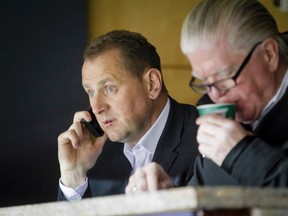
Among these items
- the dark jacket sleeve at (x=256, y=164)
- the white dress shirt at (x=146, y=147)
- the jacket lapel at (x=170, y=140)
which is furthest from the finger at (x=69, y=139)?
the dark jacket sleeve at (x=256, y=164)

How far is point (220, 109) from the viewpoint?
1.41 metres

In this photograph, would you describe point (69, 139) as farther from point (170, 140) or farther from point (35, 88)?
point (170, 140)

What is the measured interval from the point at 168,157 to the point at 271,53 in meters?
0.50

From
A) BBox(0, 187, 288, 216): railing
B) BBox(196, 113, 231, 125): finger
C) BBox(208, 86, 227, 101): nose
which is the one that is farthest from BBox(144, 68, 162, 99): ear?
BBox(0, 187, 288, 216): railing

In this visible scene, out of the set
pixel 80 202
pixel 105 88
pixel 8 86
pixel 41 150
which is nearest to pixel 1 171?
pixel 41 150

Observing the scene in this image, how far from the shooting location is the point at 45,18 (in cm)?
210

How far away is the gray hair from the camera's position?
4.94ft

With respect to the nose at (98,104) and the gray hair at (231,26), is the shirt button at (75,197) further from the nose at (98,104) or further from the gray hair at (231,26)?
the gray hair at (231,26)

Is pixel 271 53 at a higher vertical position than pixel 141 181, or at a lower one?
higher

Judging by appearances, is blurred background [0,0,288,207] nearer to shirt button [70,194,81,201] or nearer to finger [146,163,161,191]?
shirt button [70,194,81,201]

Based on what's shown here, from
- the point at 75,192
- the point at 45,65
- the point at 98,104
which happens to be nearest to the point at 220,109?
the point at 98,104

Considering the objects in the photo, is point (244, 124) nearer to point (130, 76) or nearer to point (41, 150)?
point (130, 76)

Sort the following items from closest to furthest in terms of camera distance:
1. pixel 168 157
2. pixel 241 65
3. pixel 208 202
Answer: pixel 208 202, pixel 241 65, pixel 168 157

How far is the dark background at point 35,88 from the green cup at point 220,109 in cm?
69
